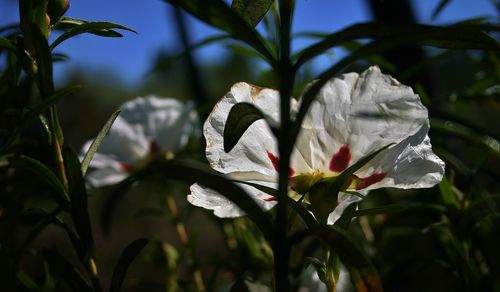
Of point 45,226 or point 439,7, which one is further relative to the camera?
point 439,7

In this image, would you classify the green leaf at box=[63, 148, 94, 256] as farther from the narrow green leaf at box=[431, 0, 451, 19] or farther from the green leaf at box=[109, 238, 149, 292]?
the narrow green leaf at box=[431, 0, 451, 19]

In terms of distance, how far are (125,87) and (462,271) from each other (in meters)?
19.6

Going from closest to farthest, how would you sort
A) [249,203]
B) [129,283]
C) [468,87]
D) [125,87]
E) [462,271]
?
[249,203], [462,271], [468,87], [129,283], [125,87]

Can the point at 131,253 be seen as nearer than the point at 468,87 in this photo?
Yes

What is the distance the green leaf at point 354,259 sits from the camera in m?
0.41

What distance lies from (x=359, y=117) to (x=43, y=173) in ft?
1.03

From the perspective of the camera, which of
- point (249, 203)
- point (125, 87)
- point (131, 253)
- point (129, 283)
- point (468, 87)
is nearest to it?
point (249, 203)

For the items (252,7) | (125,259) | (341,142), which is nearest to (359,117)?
(341,142)

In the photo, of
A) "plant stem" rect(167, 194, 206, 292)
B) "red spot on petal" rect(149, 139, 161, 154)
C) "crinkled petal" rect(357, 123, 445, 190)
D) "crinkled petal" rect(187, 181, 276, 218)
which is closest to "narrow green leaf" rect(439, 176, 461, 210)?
"crinkled petal" rect(357, 123, 445, 190)

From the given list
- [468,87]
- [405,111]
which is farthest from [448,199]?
[468,87]

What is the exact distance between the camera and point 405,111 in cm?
58

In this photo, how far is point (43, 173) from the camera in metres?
0.51

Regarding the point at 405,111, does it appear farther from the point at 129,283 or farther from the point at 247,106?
the point at 129,283

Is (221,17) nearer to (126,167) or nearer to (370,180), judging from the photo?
(370,180)
